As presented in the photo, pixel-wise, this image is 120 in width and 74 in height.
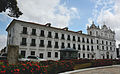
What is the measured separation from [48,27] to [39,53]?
837 centimetres

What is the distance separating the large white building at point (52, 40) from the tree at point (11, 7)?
492 inches

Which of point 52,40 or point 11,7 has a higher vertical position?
point 11,7

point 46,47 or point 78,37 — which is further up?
point 78,37

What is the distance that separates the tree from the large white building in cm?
1250

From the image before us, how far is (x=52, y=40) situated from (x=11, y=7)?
63.1ft

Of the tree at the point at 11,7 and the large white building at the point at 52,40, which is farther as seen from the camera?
the large white building at the point at 52,40

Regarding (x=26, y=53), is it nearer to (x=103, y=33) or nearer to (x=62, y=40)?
(x=62, y=40)

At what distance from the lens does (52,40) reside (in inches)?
1276

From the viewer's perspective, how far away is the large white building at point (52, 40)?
27375 mm

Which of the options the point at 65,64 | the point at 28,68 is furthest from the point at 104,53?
the point at 28,68

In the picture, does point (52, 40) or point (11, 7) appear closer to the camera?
point (11, 7)

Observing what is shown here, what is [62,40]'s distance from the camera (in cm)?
3472

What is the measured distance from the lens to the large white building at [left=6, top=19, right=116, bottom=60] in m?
27.4

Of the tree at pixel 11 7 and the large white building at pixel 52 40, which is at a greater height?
the tree at pixel 11 7
